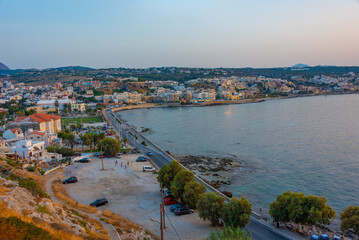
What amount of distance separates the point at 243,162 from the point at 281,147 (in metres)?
5.71

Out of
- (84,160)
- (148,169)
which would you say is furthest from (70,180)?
(148,169)

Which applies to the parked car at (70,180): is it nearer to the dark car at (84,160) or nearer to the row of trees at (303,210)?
the dark car at (84,160)

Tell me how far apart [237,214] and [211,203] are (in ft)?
2.84

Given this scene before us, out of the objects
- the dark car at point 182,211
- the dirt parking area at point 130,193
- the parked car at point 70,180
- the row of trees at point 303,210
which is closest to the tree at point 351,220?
the row of trees at point 303,210

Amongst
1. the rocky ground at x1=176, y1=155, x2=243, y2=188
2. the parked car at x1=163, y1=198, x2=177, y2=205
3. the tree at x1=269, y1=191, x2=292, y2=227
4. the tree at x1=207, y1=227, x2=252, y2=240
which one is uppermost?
the tree at x1=207, y1=227, x2=252, y2=240

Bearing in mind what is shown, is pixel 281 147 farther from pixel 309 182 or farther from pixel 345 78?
pixel 345 78

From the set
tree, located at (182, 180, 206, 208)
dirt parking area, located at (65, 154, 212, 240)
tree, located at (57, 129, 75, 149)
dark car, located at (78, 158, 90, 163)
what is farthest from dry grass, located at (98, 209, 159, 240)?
tree, located at (57, 129, 75, 149)

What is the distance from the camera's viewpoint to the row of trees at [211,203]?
866cm

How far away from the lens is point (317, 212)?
28.0 feet

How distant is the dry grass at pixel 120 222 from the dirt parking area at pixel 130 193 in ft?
1.16

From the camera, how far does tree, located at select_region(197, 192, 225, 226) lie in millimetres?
8969

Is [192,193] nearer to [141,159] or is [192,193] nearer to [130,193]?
[130,193]

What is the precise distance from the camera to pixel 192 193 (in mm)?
10312

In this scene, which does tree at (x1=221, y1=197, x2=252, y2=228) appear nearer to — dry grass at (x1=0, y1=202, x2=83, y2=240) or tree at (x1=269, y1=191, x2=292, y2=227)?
tree at (x1=269, y1=191, x2=292, y2=227)
